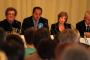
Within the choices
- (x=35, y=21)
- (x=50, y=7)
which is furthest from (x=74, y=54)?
(x=50, y=7)

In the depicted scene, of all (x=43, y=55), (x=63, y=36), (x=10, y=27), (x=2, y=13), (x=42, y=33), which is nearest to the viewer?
(x=43, y=55)

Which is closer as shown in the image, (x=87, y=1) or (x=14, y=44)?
(x=14, y=44)

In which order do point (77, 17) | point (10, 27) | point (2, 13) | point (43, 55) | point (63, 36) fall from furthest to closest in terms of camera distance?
point (77, 17) → point (2, 13) → point (10, 27) → point (63, 36) → point (43, 55)

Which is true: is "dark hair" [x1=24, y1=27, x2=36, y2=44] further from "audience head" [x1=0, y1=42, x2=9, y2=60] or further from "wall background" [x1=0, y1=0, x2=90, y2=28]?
"wall background" [x1=0, y1=0, x2=90, y2=28]

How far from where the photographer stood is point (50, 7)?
17.9 feet

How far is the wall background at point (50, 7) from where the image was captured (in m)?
5.28

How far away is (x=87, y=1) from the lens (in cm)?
561

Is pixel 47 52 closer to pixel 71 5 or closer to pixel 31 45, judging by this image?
pixel 31 45

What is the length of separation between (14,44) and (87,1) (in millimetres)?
4451

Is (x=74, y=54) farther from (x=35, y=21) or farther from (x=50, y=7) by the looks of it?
(x=50, y=7)

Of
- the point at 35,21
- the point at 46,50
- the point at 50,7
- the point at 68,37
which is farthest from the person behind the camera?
the point at 50,7

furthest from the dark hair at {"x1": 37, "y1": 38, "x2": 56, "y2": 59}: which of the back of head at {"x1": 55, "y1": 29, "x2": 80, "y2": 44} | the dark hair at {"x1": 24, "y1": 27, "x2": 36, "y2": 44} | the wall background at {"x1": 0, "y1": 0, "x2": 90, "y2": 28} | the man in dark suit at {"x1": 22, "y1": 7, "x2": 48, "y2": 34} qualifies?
the wall background at {"x1": 0, "y1": 0, "x2": 90, "y2": 28}

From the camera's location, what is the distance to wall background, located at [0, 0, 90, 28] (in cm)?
528

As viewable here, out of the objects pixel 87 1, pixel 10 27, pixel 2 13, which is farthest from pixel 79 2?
pixel 10 27
